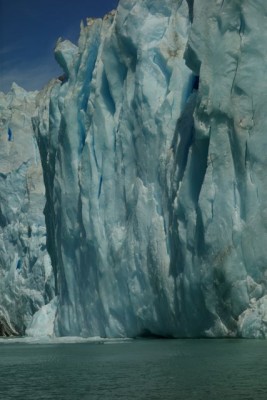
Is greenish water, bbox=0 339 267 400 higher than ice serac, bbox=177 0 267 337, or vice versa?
ice serac, bbox=177 0 267 337

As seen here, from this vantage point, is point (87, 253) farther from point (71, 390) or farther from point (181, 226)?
point (71, 390)

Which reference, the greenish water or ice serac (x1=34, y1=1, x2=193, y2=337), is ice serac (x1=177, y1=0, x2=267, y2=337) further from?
Result: ice serac (x1=34, y1=1, x2=193, y2=337)

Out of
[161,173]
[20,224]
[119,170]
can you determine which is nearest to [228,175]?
[161,173]

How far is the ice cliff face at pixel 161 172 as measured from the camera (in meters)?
17.5

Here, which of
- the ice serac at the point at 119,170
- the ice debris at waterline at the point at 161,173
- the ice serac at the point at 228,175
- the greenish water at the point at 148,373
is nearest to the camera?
the greenish water at the point at 148,373

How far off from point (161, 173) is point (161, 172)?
3cm

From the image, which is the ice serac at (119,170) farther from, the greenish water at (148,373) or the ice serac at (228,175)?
the greenish water at (148,373)

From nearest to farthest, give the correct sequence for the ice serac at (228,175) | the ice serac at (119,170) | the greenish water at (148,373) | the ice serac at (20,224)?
the greenish water at (148,373) < the ice serac at (228,175) < the ice serac at (119,170) < the ice serac at (20,224)

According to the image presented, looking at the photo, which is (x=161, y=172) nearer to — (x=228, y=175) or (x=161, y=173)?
(x=161, y=173)

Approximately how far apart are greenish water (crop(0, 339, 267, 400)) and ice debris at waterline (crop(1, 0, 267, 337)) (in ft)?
6.17

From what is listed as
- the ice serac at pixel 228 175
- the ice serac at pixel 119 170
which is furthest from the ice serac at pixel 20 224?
the ice serac at pixel 228 175

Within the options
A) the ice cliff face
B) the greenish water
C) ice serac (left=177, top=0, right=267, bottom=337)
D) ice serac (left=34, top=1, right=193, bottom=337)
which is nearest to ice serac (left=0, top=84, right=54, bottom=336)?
the ice cliff face

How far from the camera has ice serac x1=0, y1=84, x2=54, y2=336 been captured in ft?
122

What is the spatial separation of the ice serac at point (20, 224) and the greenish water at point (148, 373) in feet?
64.0
